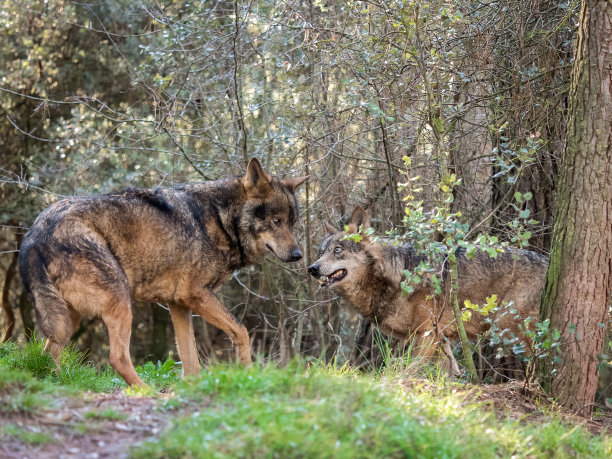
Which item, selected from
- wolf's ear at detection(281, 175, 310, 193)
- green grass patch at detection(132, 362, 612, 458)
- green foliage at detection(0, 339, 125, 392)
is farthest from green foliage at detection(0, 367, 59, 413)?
wolf's ear at detection(281, 175, 310, 193)

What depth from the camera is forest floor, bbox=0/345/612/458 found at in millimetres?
3885

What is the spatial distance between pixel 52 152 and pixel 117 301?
9.56 metres

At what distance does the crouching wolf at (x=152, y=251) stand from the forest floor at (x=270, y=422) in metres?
1.21

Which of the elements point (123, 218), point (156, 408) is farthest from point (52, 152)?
point (156, 408)

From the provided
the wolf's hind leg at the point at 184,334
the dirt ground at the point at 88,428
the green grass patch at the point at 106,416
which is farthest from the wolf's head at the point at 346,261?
the green grass patch at the point at 106,416

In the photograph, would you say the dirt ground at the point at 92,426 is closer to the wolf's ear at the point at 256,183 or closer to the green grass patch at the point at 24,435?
the green grass patch at the point at 24,435

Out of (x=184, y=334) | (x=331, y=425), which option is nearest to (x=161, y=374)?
(x=184, y=334)

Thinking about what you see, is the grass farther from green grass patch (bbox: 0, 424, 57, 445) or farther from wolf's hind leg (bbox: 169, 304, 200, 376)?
green grass patch (bbox: 0, 424, 57, 445)

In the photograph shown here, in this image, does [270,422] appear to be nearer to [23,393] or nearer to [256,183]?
[23,393]

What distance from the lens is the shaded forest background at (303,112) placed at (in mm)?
7898

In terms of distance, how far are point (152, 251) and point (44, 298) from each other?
1193 mm

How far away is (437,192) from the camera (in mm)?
8859

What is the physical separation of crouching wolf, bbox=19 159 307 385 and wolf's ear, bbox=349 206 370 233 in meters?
1.08

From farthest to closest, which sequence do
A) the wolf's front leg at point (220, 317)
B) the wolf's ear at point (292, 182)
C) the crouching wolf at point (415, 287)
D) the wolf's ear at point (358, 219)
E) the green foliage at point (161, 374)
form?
the wolf's ear at point (358, 219) → the crouching wolf at point (415, 287) → the wolf's ear at point (292, 182) → the green foliage at point (161, 374) → the wolf's front leg at point (220, 317)
